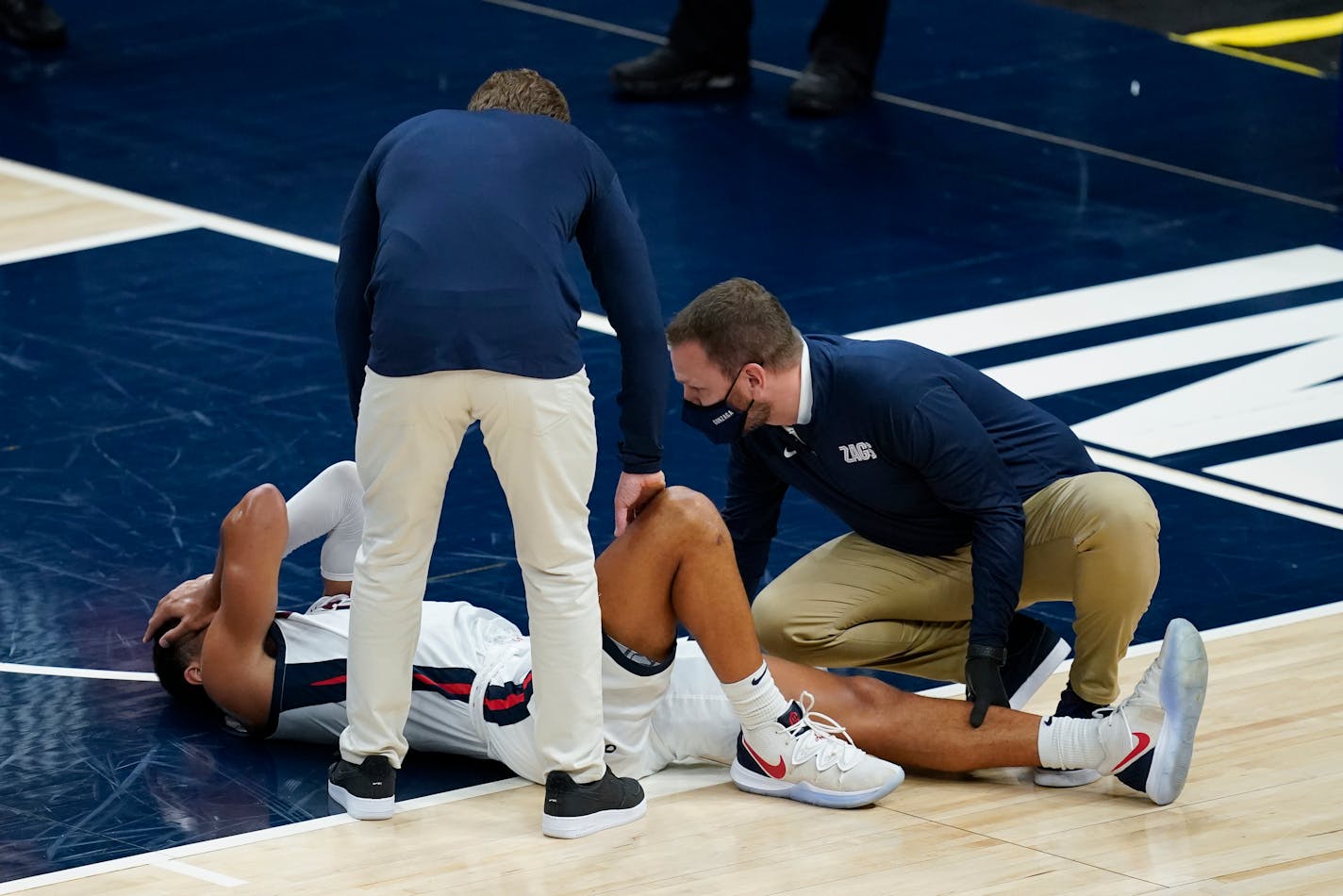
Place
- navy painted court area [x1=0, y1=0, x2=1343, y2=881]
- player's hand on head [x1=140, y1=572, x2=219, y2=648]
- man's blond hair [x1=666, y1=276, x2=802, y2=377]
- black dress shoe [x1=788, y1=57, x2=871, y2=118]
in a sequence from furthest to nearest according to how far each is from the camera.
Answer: black dress shoe [x1=788, y1=57, x2=871, y2=118], navy painted court area [x1=0, y1=0, x2=1343, y2=881], player's hand on head [x1=140, y1=572, x2=219, y2=648], man's blond hair [x1=666, y1=276, x2=802, y2=377]

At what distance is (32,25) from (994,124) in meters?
4.95

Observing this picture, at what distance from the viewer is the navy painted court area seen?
5.79 m

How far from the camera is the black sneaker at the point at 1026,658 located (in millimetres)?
5227

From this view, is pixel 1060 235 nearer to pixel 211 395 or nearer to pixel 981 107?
pixel 981 107

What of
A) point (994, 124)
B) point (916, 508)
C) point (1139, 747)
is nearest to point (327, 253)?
point (994, 124)

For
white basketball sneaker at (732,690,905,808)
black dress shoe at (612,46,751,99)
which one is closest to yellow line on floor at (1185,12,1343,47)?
black dress shoe at (612,46,751,99)

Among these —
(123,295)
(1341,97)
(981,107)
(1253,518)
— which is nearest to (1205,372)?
(1253,518)

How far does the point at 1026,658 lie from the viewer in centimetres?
523

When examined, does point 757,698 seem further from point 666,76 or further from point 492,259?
point 666,76

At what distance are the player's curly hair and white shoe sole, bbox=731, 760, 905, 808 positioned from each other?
1.34 meters

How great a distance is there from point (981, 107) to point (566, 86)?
2.00 meters

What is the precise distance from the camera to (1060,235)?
29.8 ft

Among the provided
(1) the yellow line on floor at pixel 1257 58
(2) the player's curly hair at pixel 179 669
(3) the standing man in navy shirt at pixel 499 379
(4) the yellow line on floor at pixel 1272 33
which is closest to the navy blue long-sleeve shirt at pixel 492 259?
(3) the standing man in navy shirt at pixel 499 379

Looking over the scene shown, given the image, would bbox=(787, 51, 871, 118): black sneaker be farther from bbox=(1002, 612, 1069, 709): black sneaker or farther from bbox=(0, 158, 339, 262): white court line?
bbox=(1002, 612, 1069, 709): black sneaker
